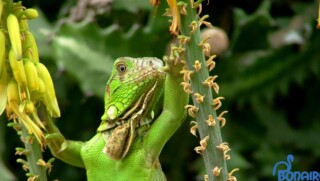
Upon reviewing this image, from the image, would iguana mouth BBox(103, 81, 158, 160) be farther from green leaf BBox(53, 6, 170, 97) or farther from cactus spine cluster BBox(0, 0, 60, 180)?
green leaf BBox(53, 6, 170, 97)

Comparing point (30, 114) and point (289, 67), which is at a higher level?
point (289, 67)

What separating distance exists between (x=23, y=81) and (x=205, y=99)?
206mm

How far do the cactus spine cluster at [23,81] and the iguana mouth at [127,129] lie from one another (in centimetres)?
16

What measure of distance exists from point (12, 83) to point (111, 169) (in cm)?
26

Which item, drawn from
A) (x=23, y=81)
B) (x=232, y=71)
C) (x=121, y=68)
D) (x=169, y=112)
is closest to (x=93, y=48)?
(x=232, y=71)

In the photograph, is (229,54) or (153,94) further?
(229,54)

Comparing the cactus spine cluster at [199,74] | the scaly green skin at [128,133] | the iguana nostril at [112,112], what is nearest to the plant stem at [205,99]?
the cactus spine cluster at [199,74]

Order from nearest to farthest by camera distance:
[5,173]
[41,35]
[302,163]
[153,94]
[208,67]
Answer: [208,67]
[153,94]
[5,173]
[41,35]
[302,163]

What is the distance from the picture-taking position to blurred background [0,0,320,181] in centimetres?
214

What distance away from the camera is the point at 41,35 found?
2271 millimetres

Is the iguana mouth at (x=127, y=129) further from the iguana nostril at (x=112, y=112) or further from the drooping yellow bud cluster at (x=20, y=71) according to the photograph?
the drooping yellow bud cluster at (x=20, y=71)

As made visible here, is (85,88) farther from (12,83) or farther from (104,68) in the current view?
(12,83)

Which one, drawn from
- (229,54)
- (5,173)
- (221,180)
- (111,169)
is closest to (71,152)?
(111,169)

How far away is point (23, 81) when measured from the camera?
0.81 meters
